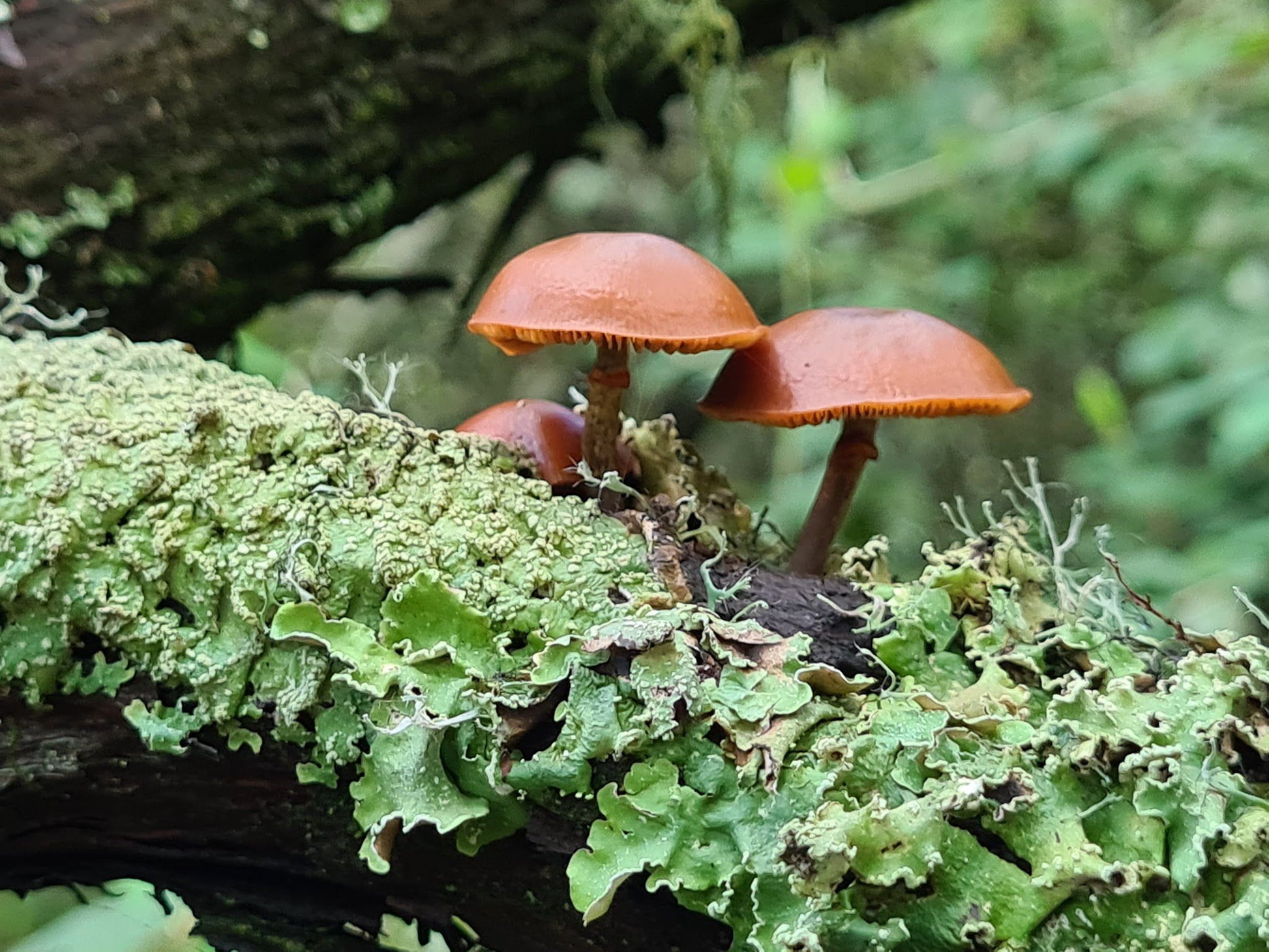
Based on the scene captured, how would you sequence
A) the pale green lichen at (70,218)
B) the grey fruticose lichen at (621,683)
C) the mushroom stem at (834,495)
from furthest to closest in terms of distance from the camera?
the pale green lichen at (70,218) → the mushroom stem at (834,495) → the grey fruticose lichen at (621,683)

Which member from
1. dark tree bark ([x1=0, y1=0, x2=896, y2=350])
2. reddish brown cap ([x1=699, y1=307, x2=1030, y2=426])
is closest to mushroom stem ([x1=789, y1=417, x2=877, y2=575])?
reddish brown cap ([x1=699, y1=307, x2=1030, y2=426])

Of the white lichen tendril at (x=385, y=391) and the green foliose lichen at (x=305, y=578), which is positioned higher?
the white lichen tendril at (x=385, y=391)

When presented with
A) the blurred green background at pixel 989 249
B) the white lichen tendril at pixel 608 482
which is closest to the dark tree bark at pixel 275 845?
the white lichen tendril at pixel 608 482

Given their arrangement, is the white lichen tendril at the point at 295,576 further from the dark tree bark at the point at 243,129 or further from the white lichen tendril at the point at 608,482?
the dark tree bark at the point at 243,129

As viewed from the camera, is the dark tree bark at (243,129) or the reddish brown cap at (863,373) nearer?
the reddish brown cap at (863,373)

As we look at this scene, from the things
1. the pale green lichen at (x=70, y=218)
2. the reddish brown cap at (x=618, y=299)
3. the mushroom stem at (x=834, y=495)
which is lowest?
the mushroom stem at (x=834, y=495)

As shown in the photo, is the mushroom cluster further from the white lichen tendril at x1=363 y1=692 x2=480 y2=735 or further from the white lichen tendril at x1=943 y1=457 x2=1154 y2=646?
the white lichen tendril at x1=363 y1=692 x2=480 y2=735

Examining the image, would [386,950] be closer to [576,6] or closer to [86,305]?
[86,305]

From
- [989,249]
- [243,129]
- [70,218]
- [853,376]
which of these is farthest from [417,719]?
[989,249]
